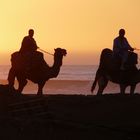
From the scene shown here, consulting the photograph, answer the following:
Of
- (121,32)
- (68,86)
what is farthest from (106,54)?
(68,86)

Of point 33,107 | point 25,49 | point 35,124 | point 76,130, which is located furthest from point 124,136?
point 25,49

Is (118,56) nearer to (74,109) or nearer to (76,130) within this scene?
(74,109)

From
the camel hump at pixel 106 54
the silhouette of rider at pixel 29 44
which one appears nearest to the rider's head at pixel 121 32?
the camel hump at pixel 106 54

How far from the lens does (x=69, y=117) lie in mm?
19953

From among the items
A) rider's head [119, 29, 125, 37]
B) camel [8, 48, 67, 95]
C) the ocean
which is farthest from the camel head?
the ocean

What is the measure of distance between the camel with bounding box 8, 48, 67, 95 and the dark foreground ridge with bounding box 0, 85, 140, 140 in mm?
2310

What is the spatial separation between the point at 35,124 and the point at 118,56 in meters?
8.68

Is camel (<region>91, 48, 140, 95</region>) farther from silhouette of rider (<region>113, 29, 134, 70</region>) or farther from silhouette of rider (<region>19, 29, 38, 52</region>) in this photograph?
silhouette of rider (<region>19, 29, 38, 52</region>)

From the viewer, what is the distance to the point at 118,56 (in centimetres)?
2638

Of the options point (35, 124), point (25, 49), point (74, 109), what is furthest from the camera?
point (25, 49)

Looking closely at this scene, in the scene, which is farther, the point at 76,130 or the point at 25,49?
the point at 25,49

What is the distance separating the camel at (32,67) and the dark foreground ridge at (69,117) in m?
2.31

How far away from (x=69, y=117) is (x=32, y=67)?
21.4ft

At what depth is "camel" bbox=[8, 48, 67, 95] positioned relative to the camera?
2573cm
